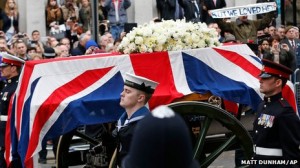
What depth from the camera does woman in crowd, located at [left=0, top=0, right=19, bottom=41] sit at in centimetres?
1892

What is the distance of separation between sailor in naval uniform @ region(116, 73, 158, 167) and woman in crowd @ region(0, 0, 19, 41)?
40.7 ft

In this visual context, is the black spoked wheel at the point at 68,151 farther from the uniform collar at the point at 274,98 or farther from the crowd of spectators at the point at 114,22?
the crowd of spectators at the point at 114,22

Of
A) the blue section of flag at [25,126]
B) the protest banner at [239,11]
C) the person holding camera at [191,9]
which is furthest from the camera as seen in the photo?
the person holding camera at [191,9]

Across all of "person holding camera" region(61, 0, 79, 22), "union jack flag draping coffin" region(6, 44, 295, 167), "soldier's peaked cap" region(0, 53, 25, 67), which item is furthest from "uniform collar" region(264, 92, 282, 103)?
"person holding camera" region(61, 0, 79, 22)

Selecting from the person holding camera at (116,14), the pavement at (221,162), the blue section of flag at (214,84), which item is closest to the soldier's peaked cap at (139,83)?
the blue section of flag at (214,84)

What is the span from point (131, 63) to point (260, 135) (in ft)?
6.69

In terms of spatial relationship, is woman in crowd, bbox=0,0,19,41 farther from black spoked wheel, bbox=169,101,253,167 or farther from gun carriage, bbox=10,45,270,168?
black spoked wheel, bbox=169,101,253,167

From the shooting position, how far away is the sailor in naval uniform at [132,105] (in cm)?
611

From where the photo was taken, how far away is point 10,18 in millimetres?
19281

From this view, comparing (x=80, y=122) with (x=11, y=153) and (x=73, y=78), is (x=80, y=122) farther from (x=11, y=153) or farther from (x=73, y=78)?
(x=11, y=153)

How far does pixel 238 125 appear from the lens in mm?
7082

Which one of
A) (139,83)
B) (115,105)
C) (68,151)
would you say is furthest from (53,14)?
(139,83)

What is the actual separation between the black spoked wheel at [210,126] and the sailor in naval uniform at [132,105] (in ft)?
1.39

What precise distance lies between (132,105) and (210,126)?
5.65 ft
